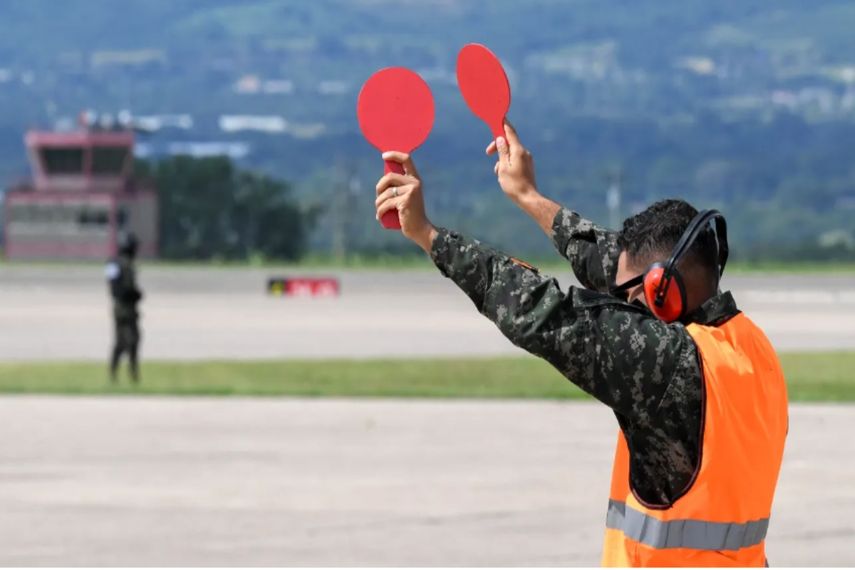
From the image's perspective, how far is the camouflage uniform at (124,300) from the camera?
22.1 m

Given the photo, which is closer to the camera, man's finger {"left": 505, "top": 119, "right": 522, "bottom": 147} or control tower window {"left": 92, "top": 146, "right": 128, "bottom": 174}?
man's finger {"left": 505, "top": 119, "right": 522, "bottom": 147}

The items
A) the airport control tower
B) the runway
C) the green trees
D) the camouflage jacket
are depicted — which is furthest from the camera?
the green trees

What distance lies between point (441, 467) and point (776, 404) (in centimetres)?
1035

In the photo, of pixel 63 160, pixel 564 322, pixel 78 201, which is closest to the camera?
pixel 564 322

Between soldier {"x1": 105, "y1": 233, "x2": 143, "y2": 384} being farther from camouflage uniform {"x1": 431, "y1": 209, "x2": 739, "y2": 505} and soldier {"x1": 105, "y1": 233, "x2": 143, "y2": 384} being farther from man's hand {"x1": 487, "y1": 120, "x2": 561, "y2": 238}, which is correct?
camouflage uniform {"x1": 431, "y1": 209, "x2": 739, "y2": 505}

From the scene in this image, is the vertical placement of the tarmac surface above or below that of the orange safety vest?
below

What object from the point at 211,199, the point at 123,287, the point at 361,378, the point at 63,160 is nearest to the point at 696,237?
the point at 123,287

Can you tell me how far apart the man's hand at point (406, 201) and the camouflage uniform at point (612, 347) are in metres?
0.05

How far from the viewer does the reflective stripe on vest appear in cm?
396

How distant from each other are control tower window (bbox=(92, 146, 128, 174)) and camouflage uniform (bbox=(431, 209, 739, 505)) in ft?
422

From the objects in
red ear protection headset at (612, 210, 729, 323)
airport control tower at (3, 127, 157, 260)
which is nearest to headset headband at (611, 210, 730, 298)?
red ear protection headset at (612, 210, 729, 323)

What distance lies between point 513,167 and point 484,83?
0.41 metres

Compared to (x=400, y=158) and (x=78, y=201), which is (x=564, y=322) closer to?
(x=400, y=158)

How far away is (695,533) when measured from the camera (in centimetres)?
396
